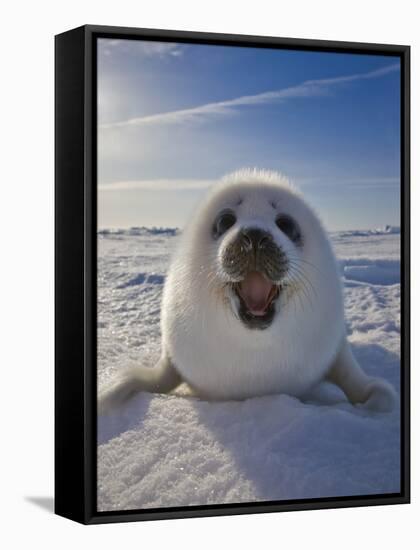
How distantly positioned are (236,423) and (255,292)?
0.70 m

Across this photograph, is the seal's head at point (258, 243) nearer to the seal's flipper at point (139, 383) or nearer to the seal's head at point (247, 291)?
the seal's head at point (247, 291)

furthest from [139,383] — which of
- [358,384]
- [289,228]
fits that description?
[358,384]

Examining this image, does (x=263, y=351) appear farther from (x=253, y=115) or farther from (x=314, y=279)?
(x=253, y=115)

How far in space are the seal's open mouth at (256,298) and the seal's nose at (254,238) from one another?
0.47 feet

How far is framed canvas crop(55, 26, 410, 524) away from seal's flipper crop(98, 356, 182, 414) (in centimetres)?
1

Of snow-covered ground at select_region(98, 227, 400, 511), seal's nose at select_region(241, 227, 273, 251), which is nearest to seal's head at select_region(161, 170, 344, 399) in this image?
seal's nose at select_region(241, 227, 273, 251)

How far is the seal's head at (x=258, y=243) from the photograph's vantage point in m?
6.97

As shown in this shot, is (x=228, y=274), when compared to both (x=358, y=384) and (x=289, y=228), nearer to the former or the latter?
(x=289, y=228)

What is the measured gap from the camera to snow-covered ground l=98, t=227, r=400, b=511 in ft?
22.2

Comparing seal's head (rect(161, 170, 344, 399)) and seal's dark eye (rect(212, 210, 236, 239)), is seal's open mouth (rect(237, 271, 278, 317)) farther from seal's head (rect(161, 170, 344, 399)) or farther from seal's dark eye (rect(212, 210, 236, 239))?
seal's dark eye (rect(212, 210, 236, 239))

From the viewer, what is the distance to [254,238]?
695 centimetres

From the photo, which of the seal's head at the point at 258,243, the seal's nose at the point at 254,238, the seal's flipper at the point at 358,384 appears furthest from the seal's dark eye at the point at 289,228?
the seal's flipper at the point at 358,384

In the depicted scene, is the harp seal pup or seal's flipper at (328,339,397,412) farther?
seal's flipper at (328,339,397,412)

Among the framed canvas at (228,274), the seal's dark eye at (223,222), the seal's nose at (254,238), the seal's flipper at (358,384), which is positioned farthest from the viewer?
the seal's flipper at (358,384)
